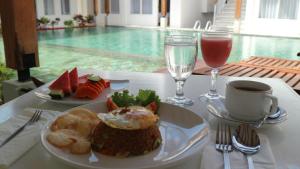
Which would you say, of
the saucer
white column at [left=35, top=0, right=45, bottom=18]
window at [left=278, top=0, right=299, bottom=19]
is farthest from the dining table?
white column at [left=35, top=0, right=45, bottom=18]

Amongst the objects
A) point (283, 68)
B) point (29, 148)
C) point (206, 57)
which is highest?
point (206, 57)

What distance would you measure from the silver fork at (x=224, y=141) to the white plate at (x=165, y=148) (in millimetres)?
38

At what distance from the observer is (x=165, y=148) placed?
0.62 metres

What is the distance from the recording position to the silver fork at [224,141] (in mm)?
578

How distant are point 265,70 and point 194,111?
7.52ft

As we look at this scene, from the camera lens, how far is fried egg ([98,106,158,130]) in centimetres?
56

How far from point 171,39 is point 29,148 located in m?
0.49

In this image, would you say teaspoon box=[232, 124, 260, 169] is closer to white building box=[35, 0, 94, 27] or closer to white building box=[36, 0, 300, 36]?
white building box=[36, 0, 300, 36]

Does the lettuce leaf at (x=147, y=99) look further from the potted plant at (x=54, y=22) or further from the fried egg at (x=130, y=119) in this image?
the potted plant at (x=54, y=22)

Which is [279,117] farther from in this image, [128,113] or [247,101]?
[128,113]

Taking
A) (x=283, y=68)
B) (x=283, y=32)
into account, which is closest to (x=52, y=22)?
(x=283, y=32)

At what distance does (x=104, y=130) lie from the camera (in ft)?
1.92

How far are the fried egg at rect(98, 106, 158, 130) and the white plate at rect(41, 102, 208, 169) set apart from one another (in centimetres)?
6

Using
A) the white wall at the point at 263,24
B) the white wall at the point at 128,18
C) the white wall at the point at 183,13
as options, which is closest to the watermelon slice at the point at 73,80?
the white wall at the point at 263,24
